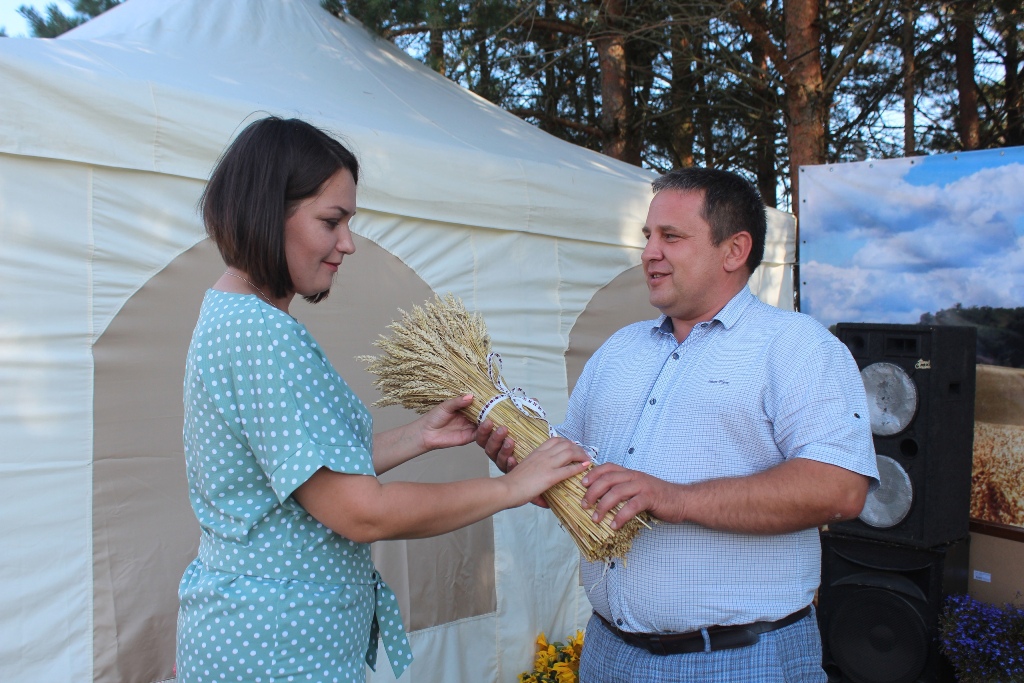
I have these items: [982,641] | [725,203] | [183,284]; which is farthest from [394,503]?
[982,641]

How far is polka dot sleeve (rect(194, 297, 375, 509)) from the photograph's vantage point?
1189 mm

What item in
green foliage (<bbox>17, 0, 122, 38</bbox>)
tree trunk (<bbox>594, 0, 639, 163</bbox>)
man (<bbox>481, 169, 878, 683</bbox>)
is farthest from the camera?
tree trunk (<bbox>594, 0, 639, 163</bbox>)

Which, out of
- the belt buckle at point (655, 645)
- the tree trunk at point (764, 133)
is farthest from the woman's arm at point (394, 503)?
the tree trunk at point (764, 133)

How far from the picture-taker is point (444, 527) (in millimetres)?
1320

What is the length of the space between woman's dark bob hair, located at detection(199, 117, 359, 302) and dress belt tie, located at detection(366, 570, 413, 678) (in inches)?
23.8

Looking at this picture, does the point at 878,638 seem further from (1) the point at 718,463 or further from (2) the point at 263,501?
(2) the point at 263,501

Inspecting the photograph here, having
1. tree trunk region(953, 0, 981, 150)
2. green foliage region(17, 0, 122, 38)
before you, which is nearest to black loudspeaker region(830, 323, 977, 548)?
tree trunk region(953, 0, 981, 150)

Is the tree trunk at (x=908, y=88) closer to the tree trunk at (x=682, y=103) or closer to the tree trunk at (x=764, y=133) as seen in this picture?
the tree trunk at (x=764, y=133)

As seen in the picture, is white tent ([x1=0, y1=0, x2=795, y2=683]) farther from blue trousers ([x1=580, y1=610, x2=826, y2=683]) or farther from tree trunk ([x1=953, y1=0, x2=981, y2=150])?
Result: tree trunk ([x1=953, y1=0, x2=981, y2=150])

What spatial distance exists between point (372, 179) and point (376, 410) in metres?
0.87

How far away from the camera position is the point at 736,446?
1694mm

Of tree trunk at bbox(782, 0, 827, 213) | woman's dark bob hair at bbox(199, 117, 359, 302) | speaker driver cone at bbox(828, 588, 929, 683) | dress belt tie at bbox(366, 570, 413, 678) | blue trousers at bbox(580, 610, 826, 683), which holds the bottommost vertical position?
speaker driver cone at bbox(828, 588, 929, 683)

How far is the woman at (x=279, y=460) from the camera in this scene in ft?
3.96

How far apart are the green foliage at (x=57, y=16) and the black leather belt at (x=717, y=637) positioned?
544 centimetres
